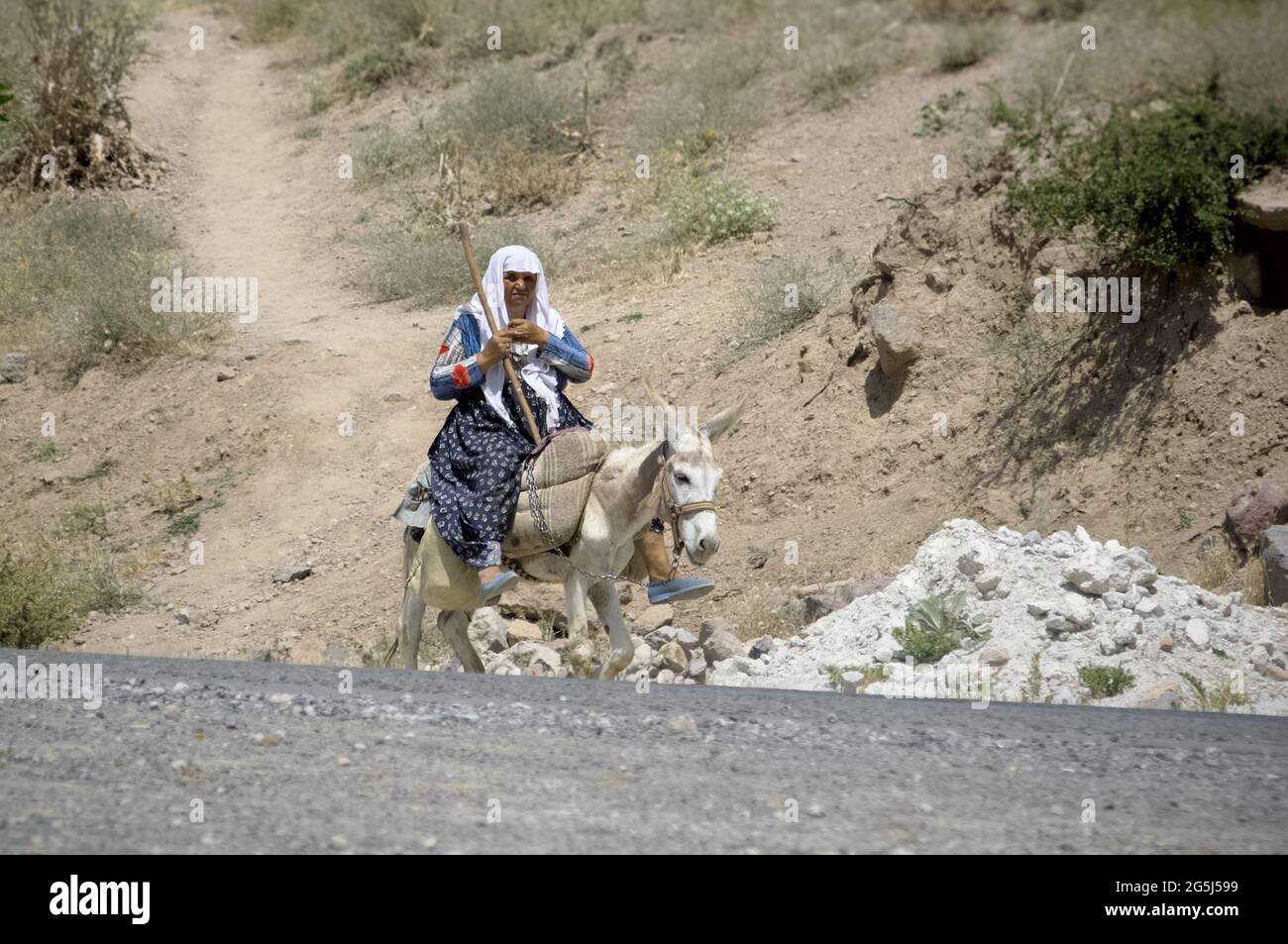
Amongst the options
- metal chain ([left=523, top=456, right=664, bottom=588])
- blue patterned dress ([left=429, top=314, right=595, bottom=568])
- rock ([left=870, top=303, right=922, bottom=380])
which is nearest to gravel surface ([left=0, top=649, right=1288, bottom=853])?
metal chain ([left=523, top=456, right=664, bottom=588])

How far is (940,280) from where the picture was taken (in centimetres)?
1234

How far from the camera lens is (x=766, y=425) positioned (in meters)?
12.5

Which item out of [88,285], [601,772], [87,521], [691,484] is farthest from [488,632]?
[88,285]

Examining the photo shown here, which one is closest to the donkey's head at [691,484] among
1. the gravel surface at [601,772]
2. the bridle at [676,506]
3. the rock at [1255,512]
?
the bridle at [676,506]

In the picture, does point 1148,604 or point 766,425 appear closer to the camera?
point 1148,604

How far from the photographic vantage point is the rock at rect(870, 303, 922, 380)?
39.2 ft

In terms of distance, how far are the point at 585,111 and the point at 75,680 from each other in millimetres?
15091

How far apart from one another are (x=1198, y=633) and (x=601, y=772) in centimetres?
397

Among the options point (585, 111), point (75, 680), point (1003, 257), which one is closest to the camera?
point (75, 680)

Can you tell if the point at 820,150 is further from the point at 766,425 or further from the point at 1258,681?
the point at 1258,681

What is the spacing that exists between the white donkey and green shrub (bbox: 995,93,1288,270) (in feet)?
14.4
